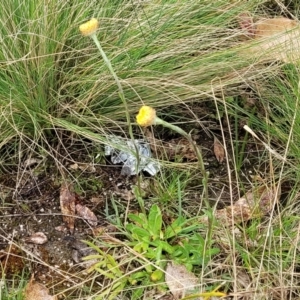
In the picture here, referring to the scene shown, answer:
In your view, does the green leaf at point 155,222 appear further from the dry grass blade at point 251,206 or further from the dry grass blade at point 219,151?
the dry grass blade at point 219,151

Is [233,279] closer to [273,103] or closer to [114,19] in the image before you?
[273,103]

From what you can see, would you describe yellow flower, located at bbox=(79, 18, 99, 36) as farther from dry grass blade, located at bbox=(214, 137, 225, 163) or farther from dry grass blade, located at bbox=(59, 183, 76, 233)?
dry grass blade, located at bbox=(214, 137, 225, 163)

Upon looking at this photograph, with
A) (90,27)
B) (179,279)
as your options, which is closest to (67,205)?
(179,279)

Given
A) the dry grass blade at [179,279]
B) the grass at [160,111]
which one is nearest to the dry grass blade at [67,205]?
the grass at [160,111]

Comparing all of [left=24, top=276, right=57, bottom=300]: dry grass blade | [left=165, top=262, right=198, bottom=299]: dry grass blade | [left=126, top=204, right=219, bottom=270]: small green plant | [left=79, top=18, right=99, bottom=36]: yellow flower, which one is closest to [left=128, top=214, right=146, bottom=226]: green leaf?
[left=126, top=204, right=219, bottom=270]: small green plant

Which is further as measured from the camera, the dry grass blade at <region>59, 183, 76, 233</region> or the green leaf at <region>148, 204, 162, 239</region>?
the dry grass blade at <region>59, 183, 76, 233</region>

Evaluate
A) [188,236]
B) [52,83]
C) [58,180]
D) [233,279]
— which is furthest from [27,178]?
[233,279]

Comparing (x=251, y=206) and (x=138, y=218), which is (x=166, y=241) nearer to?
(x=138, y=218)

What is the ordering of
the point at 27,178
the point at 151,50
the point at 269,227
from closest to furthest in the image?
the point at 269,227 < the point at 27,178 < the point at 151,50
